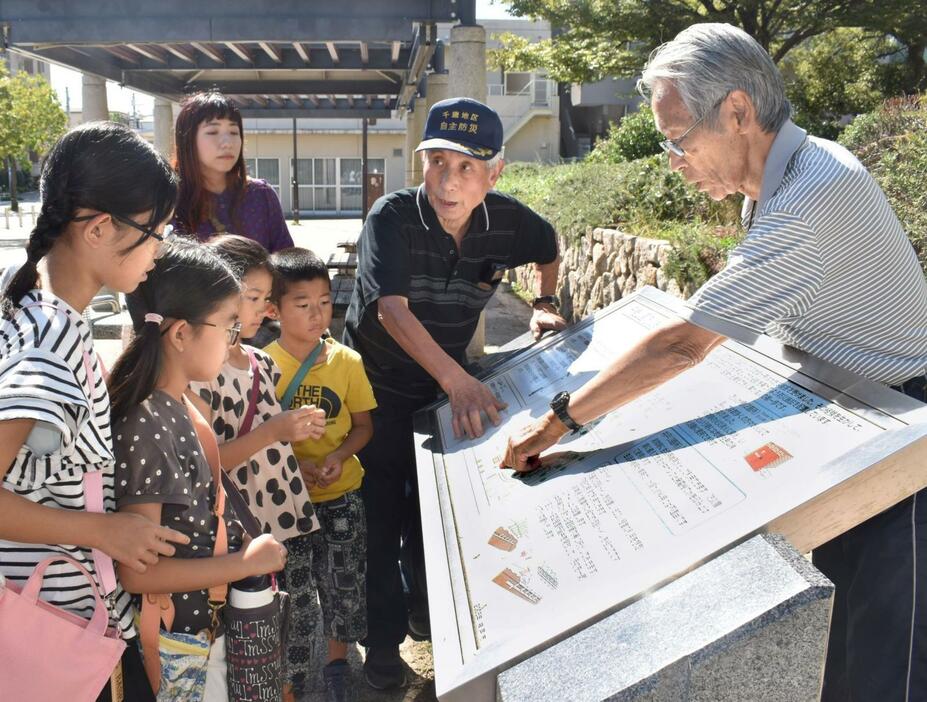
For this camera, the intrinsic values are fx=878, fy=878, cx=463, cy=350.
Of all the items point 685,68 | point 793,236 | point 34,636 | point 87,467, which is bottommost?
point 34,636

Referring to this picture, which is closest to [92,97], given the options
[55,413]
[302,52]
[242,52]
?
[242,52]

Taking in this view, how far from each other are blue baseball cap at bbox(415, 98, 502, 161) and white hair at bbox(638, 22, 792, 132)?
0.96m

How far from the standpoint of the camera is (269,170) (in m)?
41.8

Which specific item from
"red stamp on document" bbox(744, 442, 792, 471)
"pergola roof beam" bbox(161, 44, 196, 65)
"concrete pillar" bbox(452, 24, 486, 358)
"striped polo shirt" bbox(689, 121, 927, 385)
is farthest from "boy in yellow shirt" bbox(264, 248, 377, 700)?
"pergola roof beam" bbox(161, 44, 196, 65)

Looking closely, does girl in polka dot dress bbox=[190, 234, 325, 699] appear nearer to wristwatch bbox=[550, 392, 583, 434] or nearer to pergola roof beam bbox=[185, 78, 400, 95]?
wristwatch bbox=[550, 392, 583, 434]

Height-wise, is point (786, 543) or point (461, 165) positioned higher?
point (461, 165)

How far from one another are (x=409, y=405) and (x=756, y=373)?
1.60 m

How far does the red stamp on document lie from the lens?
1.65 m

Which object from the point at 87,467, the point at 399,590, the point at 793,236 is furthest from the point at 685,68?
the point at 399,590

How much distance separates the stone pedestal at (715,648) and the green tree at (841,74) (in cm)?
1619

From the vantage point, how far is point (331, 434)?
3.22 meters

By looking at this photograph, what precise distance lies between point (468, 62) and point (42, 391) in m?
6.86

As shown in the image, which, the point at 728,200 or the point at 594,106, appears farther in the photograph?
the point at 594,106

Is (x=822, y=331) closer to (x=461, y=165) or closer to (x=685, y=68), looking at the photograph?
(x=685, y=68)
